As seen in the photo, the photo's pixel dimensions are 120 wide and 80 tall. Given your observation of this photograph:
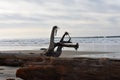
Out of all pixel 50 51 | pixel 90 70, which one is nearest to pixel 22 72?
pixel 90 70

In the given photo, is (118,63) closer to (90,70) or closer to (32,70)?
(90,70)

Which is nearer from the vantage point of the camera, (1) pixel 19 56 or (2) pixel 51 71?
(2) pixel 51 71

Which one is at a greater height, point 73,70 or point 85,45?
point 73,70

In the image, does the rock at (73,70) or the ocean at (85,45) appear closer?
the rock at (73,70)

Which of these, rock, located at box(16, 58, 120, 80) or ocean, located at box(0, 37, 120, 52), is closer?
rock, located at box(16, 58, 120, 80)

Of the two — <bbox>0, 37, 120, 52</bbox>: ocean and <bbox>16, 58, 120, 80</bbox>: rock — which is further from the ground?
<bbox>16, 58, 120, 80</bbox>: rock

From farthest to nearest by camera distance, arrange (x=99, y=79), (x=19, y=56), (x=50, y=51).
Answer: (x=50, y=51) < (x=19, y=56) < (x=99, y=79)

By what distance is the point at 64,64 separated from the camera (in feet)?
30.6

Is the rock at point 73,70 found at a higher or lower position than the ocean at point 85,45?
higher

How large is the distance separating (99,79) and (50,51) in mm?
9297

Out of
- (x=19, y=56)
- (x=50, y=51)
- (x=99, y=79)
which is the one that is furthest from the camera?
(x=50, y=51)

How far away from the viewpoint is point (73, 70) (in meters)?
9.03

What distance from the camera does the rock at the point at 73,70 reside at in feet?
29.1

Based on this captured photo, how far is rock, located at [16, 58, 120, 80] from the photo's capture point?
8.86m
